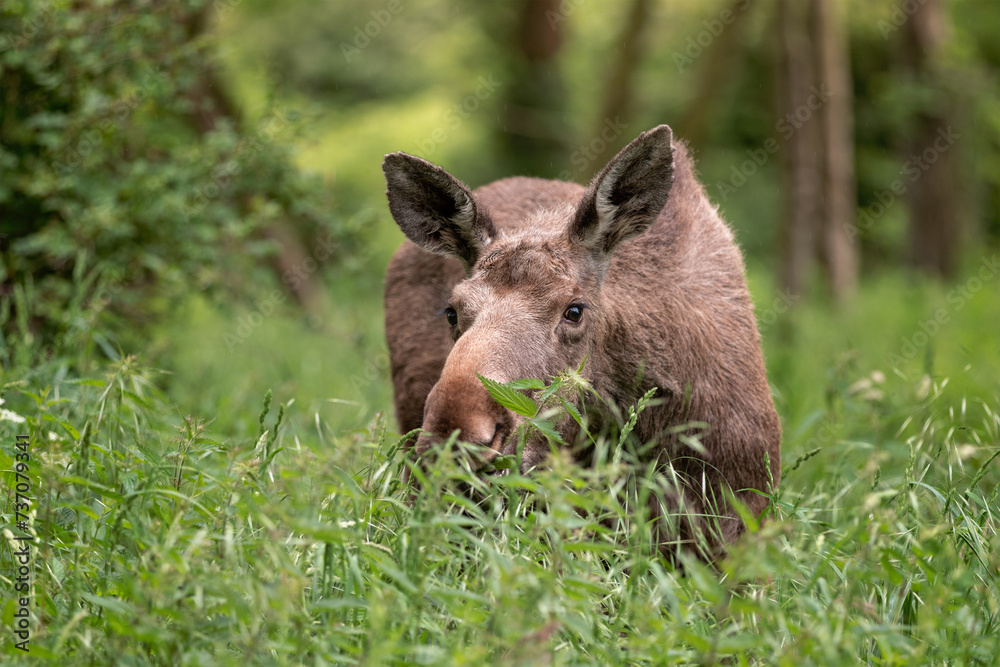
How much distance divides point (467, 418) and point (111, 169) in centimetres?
467

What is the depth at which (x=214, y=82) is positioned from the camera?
10.6 m

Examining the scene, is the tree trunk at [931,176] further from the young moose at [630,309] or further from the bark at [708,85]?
the young moose at [630,309]

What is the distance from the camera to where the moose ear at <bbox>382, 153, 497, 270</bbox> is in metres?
4.74

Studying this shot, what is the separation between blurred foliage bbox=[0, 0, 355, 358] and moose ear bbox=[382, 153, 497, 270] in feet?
6.71

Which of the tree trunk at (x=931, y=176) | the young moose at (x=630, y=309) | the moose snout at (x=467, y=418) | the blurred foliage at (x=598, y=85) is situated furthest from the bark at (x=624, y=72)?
the moose snout at (x=467, y=418)

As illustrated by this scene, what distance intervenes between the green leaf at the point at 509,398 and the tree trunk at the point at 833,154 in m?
11.0

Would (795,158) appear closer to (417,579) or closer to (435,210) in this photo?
(435,210)

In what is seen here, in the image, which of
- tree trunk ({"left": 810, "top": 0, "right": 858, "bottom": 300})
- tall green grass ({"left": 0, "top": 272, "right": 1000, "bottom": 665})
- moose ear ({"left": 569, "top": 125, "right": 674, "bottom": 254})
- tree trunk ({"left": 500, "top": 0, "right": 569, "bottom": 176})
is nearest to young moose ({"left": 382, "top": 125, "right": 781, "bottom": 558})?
moose ear ({"left": 569, "top": 125, "right": 674, "bottom": 254})

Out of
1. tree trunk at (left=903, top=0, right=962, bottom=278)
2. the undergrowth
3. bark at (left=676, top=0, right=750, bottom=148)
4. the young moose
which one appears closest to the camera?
the undergrowth

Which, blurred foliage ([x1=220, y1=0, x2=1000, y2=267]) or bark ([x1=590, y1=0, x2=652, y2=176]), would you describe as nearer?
bark ([x1=590, y1=0, x2=652, y2=176])

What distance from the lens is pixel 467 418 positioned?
365 centimetres

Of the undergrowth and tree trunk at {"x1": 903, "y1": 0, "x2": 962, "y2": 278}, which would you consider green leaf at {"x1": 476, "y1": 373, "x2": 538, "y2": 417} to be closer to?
the undergrowth

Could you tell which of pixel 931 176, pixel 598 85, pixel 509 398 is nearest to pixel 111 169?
pixel 509 398

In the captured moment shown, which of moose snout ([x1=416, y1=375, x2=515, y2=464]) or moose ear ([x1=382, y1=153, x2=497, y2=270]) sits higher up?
moose ear ([x1=382, y1=153, x2=497, y2=270])
